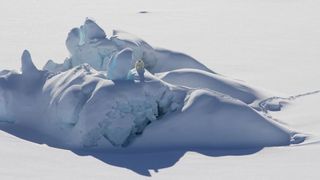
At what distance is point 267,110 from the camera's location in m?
8.50

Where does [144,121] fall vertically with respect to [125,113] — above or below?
below

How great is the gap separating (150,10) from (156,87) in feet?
48.7

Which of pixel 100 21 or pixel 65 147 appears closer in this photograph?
pixel 65 147

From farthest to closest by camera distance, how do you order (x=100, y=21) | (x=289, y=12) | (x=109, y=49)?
(x=289, y=12) < (x=100, y=21) < (x=109, y=49)

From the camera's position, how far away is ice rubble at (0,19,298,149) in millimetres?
6770

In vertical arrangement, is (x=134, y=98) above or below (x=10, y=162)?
above

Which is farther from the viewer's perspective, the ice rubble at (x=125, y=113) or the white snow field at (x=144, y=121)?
the ice rubble at (x=125, y=113)

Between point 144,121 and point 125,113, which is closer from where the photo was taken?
point 125,113

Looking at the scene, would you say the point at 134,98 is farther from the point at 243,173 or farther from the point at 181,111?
the point at 243,173

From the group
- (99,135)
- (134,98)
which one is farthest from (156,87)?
(99,135)

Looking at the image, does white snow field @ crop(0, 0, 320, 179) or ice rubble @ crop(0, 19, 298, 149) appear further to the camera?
ice rubble @ crop(0, 19, 298, 149)

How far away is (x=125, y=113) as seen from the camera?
6812 millimetres

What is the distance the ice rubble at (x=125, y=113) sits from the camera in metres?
6.77

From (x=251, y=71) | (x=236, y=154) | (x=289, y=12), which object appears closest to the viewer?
(x=236, y=154)
